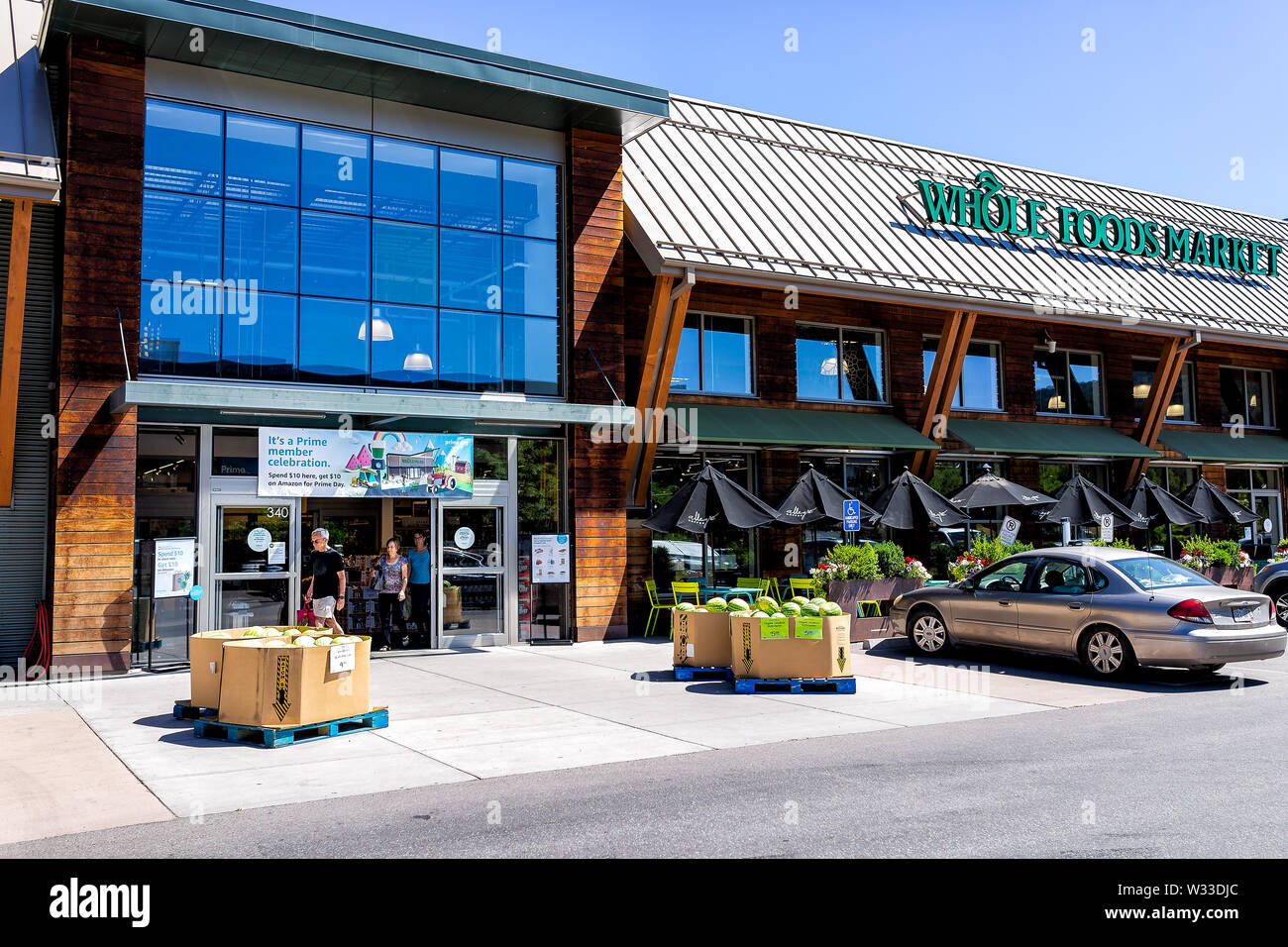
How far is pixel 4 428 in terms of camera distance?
13109 mm

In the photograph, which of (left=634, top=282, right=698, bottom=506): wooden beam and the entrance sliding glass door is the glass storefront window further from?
(left=634, top=282, right=698, bottom=506): wooden beam

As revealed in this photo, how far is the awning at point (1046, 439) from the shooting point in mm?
21578

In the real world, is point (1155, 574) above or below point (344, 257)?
below

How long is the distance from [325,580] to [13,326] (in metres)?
5.01

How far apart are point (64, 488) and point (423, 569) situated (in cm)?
501

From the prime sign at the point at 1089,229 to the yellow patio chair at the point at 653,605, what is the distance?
34.6 ft

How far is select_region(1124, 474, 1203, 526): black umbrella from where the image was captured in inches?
857

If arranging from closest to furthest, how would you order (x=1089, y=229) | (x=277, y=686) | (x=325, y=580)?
(x=277, y=686), (x=325, y=580), (x=1089, y=229)

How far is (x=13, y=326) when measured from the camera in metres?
12.7

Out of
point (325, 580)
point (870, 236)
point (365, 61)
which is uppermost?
point (365, 61)

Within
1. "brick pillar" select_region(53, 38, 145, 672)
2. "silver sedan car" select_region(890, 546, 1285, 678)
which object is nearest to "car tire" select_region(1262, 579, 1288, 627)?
"silver sedan car" select_region(890, 546, 1285, 678)

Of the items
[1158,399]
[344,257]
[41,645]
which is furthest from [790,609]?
[1158,399]

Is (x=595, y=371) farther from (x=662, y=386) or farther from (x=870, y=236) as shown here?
(x=870, y=236)

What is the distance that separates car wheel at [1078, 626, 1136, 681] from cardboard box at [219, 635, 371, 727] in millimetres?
9031
